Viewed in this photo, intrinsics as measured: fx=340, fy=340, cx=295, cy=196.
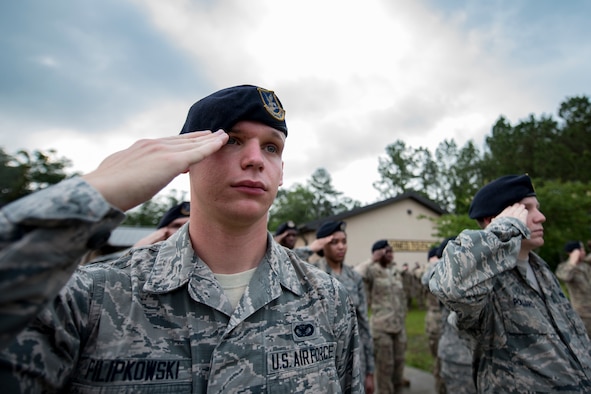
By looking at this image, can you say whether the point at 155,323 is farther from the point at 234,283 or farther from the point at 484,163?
the point at 484,163

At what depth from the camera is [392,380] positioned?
20.9 feet

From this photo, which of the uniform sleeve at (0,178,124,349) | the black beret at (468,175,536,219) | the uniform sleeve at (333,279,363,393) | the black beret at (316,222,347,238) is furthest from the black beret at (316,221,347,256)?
the uniform sleeve at (0,178,124,349)

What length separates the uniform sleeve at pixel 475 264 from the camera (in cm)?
219

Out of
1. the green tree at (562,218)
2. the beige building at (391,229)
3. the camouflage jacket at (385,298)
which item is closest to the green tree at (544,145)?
the beige building at (391,229)

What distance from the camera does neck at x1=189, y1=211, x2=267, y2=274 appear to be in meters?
1.52

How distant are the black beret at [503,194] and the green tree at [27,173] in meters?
27.4

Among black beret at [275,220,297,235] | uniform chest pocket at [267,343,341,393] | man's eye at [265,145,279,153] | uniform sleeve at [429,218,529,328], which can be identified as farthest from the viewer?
black beret at [275,220,297,235]

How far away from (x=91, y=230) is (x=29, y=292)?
176 millimetres

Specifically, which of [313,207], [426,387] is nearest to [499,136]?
[313,207]

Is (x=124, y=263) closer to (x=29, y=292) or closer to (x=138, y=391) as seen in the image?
(x=138, y=391)

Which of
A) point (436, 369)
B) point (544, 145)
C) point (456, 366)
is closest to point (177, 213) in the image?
point (456, 366)

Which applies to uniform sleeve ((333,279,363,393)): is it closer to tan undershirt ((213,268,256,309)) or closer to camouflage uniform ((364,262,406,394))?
tan undershirt ((213,268,256,309))

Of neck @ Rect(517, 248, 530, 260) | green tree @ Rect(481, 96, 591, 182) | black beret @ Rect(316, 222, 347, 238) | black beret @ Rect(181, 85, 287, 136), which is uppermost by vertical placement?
green tree @ Rect(481, 96, 591, 182)

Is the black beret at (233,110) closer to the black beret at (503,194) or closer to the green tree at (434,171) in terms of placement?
the black beret at (503,194)
